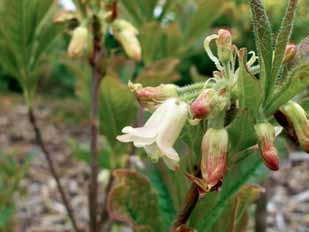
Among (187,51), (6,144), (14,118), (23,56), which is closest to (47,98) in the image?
(14,118)

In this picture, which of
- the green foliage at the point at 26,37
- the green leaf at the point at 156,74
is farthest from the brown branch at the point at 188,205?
the green foliage at the point at 26,37

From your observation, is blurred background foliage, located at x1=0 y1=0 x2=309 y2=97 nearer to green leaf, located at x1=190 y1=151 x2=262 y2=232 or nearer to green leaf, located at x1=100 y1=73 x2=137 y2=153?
green leaf, located at x1=100 y1=73 x2=137 y2=153

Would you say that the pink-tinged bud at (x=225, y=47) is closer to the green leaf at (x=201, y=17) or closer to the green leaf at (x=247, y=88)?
the green leaf at (x=247, y=88)

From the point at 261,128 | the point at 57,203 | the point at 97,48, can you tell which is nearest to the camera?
the point at 261,128

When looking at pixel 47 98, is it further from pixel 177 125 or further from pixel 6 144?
pixel 177 125

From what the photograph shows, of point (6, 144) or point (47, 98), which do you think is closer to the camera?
point (6, 144)

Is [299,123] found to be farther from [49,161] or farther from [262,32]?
[49,161]

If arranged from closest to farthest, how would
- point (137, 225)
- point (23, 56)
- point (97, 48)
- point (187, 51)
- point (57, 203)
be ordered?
point (137, 225) → point (97, 48) → point (23, 56) → point (187, 51) → point (57, 203)

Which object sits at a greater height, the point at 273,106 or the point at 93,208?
the point at 273,106
